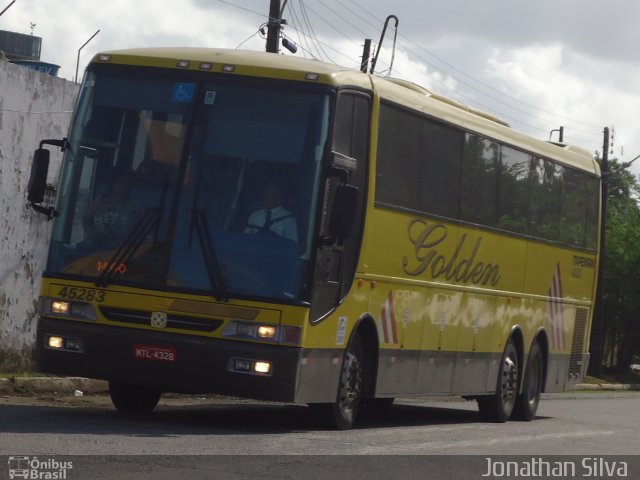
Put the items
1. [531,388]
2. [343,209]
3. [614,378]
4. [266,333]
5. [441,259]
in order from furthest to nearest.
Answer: [614,378] < [531,388] < [441,259] < [343,209] < [266,333]

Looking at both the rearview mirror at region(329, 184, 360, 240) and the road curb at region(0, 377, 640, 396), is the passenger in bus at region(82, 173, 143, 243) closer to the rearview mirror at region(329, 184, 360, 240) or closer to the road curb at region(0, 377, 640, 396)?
the rearview mirror at region(329, 184, 360, 240)

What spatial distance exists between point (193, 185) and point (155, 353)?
4.92ft

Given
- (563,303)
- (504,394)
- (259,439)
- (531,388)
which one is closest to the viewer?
(259,439)

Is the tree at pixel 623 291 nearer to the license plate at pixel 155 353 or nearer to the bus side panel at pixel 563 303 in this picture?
the bus side panel at pixel 563 303

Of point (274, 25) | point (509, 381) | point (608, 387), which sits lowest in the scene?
point (608, 387)

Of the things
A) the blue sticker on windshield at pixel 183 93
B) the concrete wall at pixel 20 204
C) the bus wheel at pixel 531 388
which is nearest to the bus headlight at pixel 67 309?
the blue sticker on windshield at pixel 183 93

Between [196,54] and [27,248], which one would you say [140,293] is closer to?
[196,54]

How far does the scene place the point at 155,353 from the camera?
12.4m

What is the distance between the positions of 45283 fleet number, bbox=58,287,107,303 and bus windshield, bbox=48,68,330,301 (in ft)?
0.37

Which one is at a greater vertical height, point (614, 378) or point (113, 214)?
point (113, 214)

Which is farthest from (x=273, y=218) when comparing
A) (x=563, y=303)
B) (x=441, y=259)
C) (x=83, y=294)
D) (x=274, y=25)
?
(x=274, y=25)

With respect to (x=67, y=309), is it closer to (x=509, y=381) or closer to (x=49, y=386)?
(x=49, y=386)

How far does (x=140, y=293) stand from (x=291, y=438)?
1823 millimetres
